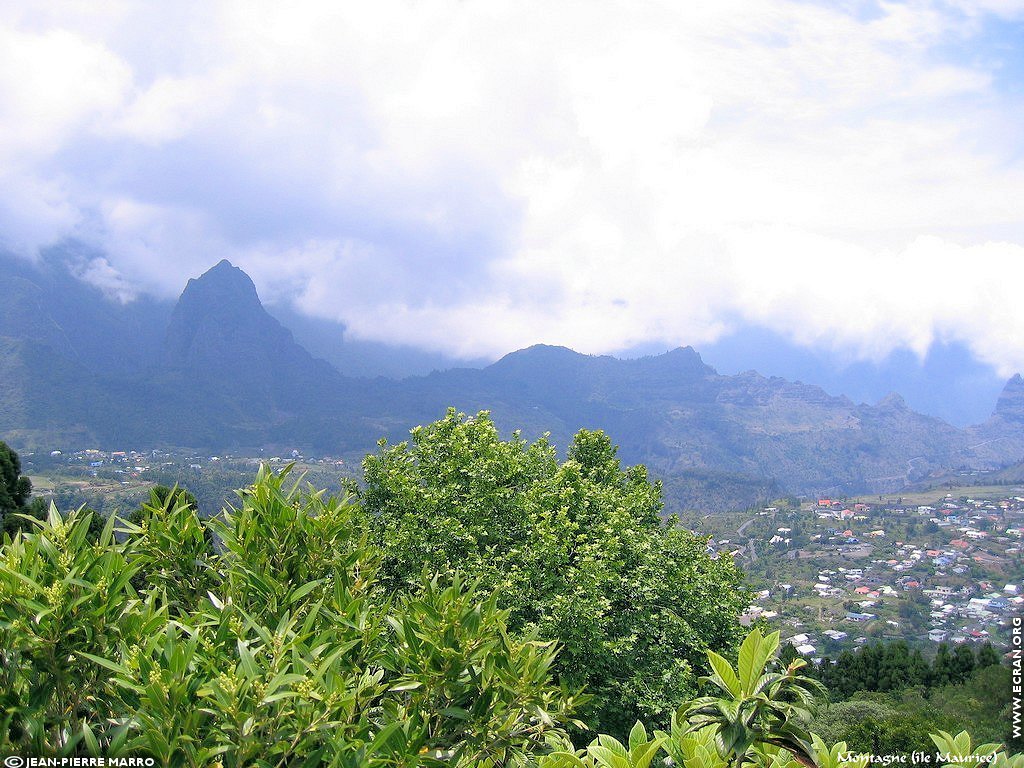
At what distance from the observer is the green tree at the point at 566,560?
13.7 metres

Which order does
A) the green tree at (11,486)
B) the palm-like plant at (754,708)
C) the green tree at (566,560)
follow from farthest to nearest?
the green tree at (11,486) → the green tree at (566,560) → the palm-like plant at (754,708)

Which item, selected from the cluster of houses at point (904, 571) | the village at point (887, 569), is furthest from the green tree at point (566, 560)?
the village at point (887, 569)

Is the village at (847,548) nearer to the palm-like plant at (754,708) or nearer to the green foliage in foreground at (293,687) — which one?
the green foliage in foreground at (293,687)

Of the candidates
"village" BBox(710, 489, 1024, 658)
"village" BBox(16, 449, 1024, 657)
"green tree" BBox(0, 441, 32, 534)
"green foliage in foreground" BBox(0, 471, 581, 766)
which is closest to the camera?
"green foliage in foreground" BBox(0, 471, 581, 766)

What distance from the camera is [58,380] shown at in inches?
7397

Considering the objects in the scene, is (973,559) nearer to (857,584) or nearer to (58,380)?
(857,584)

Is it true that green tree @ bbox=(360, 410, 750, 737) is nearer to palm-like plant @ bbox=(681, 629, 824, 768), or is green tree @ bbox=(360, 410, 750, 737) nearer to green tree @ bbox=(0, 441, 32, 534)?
palm-like plant @ bbox=(681, 629, 824, 768)

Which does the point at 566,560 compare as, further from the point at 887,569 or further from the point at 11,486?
the point at 887,569

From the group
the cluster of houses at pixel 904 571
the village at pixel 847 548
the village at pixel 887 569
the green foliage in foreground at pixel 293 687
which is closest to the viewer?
the green foliage in foreground at pixel 293 687

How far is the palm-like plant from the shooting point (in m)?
3.87

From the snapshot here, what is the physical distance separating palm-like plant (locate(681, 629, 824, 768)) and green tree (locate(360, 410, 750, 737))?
876cm

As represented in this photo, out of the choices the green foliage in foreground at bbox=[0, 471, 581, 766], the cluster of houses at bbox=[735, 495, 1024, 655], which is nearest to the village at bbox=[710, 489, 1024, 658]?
the cluster of houses at bbox=[735, 495, 1024, 655]

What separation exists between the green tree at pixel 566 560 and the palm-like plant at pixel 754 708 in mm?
8758

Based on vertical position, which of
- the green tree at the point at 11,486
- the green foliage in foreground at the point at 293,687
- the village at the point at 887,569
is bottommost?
the village at the point at 887,569
